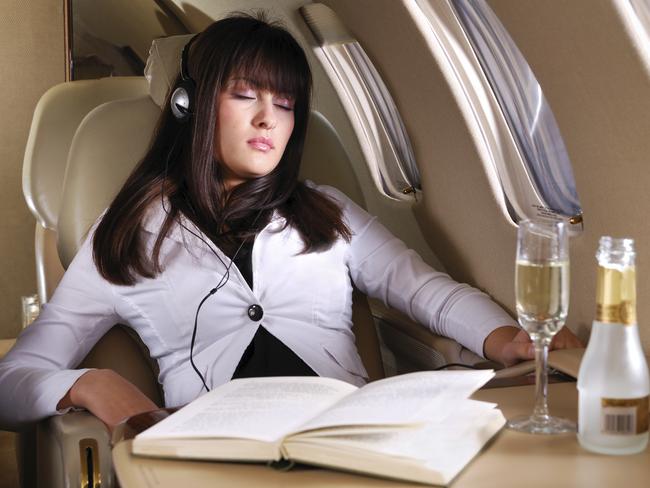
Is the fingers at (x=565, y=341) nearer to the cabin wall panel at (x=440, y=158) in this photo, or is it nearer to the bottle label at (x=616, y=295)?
the cabin wall panel at (x=440, y=158)

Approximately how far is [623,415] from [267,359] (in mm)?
1070

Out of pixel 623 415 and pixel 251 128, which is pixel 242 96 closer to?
pixel 251 128

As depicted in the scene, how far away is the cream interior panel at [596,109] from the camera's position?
175cm

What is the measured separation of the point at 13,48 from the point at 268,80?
126 inches

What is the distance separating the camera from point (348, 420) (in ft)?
4.06

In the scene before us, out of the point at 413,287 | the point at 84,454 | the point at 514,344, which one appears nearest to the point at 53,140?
the point at 413,287

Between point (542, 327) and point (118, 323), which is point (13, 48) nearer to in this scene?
point (118, 323)

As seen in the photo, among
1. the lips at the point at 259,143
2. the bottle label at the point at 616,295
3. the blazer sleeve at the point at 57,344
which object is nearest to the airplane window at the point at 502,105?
the lips at the point at 259,143

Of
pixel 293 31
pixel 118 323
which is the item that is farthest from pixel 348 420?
pixel 293 31

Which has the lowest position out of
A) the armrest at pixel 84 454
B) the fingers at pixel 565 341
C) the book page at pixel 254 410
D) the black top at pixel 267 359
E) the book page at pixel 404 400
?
the armrest at pixel 84 454

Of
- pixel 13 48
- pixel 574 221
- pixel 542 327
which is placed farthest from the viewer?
pixel 13 48

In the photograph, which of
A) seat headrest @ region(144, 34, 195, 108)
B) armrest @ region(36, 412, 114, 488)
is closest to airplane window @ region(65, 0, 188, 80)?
seat headrest @ region(144, 34, 195, 108)

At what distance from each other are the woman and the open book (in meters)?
0.71

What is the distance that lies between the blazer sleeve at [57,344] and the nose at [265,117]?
0.46 m
